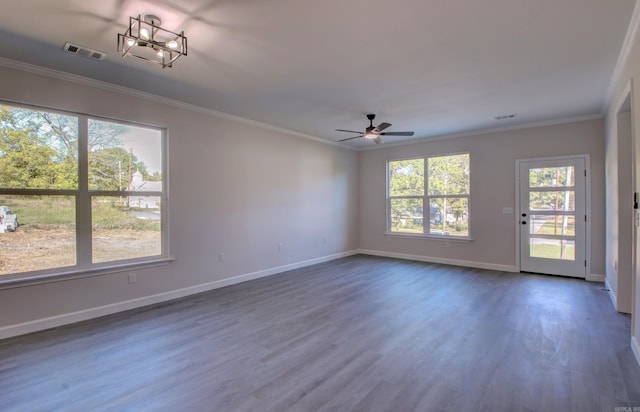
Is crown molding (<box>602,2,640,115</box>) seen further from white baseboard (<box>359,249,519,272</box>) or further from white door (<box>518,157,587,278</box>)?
white baseboard (<box>359,249,519,272</box>)

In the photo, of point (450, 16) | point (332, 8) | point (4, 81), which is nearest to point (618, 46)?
point (450, 16)

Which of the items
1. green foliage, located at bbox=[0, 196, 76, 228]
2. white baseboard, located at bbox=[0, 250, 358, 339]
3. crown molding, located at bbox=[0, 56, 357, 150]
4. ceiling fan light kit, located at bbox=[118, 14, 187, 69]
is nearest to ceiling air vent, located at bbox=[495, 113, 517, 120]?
crown molding, located at bbox=[0, 56, 357, 150]

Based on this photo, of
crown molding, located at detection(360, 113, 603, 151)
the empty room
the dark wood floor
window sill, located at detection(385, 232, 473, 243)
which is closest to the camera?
the dark wood floor

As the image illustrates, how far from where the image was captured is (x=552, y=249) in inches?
214

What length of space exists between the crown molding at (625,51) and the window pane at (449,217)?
9.36 ft

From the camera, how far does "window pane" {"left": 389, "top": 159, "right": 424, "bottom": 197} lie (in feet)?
22.9

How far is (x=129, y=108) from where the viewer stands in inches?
153

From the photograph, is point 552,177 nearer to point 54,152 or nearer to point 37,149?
point 54,152

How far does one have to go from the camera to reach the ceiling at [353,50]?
7.50ft

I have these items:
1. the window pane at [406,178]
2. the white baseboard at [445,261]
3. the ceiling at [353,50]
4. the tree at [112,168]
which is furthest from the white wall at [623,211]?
the tree at [112,168]

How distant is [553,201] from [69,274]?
7.25 m

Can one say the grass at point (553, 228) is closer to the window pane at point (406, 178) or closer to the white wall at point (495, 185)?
the white wall at point (495, 185)

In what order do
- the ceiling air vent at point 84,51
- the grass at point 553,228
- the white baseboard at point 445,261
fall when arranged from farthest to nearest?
the white baseboard at point 445,261 < the grass at point 553,228 < the ceiling air vent at point 84,51

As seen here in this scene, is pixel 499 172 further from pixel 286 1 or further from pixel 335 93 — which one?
pixel 286 1
